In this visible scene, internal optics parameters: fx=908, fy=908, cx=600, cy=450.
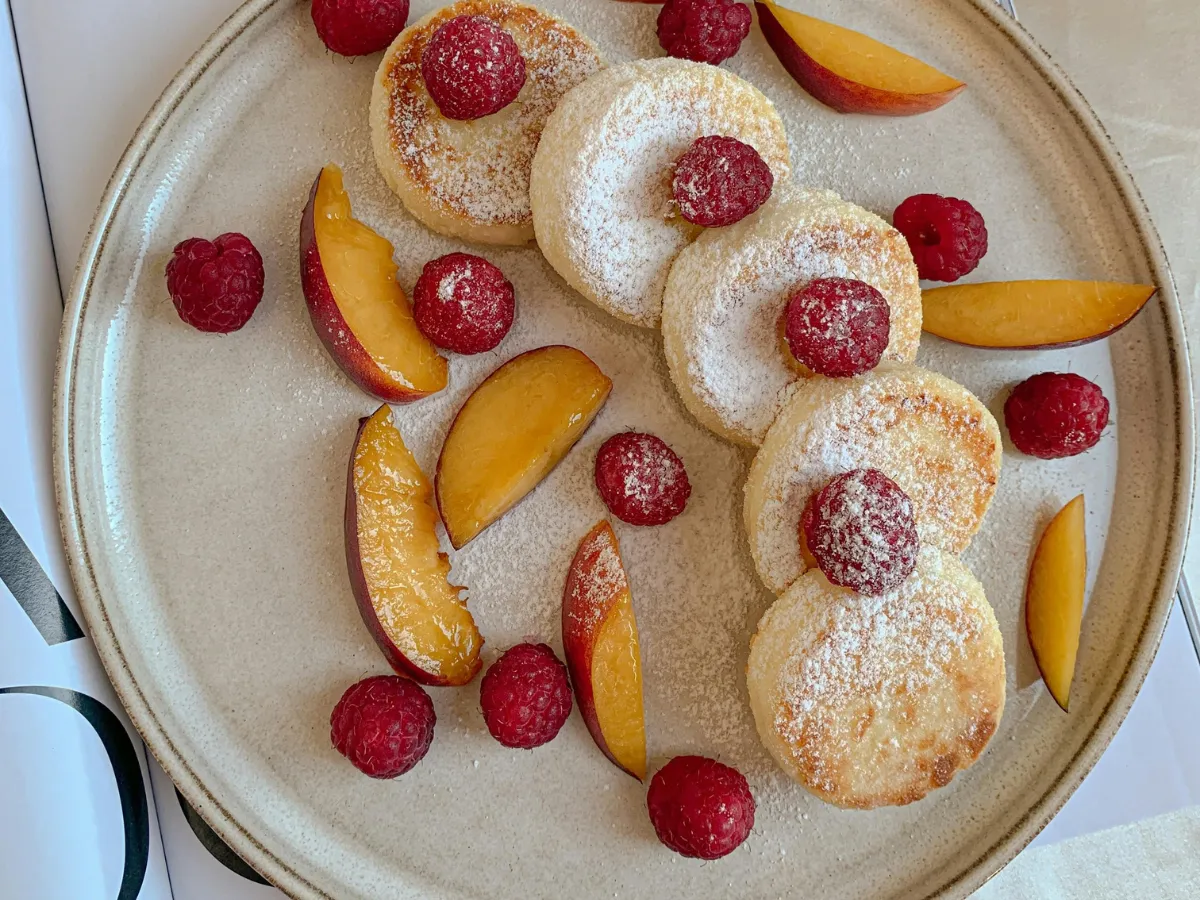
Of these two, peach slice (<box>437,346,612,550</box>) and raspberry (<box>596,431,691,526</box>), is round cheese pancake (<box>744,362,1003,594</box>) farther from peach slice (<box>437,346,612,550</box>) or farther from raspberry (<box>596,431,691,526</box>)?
peach slice (<box>437,346,612,550</box>)

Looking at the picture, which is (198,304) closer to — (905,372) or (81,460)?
(81,460)

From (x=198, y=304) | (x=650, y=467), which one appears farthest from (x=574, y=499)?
(x=198, y=304)

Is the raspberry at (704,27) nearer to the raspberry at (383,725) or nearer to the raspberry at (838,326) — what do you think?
the raspberry at (838,326)

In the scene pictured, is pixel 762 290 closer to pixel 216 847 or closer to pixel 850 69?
pixel 850 69

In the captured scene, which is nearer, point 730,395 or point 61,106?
point 730,395

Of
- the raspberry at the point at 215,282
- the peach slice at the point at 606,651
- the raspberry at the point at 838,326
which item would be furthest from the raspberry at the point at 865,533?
the raspberry at the point at 215,282

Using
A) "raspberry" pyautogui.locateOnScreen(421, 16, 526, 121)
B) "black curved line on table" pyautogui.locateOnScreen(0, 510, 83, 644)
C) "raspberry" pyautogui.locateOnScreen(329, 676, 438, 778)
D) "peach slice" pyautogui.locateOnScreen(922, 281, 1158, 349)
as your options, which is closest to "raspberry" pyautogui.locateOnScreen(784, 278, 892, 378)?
"peach slice" pyautogui.locateOnScreen(922, 281, 1158, 349)
